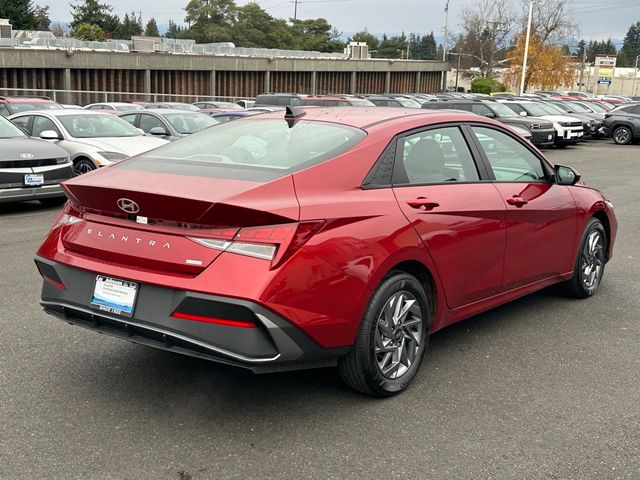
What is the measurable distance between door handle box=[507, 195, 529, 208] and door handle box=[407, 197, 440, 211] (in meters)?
0.88

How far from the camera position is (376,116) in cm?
449

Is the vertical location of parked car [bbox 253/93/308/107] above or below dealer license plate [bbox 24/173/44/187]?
above

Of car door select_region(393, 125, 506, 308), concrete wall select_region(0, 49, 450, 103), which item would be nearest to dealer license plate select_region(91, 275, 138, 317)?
car door select_region(393, 125, 506, 308)

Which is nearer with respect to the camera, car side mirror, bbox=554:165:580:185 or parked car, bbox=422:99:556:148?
car side mirror, bbox=554:165:580:185

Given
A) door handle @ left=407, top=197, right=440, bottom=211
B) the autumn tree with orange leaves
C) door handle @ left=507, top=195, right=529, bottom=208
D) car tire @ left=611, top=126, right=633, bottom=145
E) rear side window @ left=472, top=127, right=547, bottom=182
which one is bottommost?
car tire @ left=611, top=126, right=633, bottom=145

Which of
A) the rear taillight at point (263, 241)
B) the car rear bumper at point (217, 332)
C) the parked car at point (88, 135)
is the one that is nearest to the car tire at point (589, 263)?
the car rear bumper at point (217, 332)

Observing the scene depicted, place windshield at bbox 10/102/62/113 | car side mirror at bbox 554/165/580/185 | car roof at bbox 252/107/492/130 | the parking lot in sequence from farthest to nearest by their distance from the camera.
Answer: windshield at bbox 10/102/62/113 < car side mirror at bbox 554/165/580/185 < car roof at bbox 252/107/492/130 < the parking lot

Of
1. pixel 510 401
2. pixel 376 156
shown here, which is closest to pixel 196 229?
pixel 376 156

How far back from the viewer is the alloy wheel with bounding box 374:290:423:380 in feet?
12.6

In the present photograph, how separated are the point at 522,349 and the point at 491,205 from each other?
3.41 ft

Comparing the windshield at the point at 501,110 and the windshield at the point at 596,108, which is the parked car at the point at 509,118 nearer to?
the windshield at the point at 501,110

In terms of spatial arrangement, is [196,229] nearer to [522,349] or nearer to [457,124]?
[457,124]

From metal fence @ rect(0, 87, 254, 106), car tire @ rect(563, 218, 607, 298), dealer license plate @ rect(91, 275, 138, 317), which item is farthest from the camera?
metal fence @ rect(0, 87, 254, 106)

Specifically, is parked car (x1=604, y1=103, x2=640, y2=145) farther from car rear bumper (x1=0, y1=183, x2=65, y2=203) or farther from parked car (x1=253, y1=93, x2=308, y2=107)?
car rear bumper (x1=0, y1=183, x2=65, y2=203)
